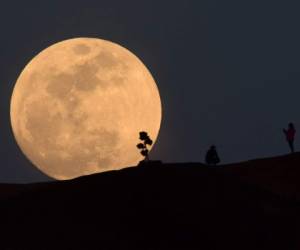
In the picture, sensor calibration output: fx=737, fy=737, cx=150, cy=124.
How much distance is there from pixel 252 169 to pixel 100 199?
15.1 meters

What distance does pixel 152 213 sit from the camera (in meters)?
24.1

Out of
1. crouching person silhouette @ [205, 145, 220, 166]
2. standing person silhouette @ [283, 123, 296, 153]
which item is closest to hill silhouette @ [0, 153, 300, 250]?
crouching person silhouette @ [205, 145, 220, 166]

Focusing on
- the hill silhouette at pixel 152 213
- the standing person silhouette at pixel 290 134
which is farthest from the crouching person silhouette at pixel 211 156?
the standing person silhouette at pixel 290 134

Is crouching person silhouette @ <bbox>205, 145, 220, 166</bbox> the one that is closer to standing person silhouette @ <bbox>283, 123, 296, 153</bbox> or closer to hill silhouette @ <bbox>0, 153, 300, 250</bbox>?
hill silhouette @ <bbox>0, 153, 300, 250</bbox>

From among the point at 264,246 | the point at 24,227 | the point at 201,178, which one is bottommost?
the point at 264,246

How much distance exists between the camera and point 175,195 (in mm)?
25484

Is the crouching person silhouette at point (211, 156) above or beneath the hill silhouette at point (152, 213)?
above

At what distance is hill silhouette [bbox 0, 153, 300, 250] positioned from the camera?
74.5 feet

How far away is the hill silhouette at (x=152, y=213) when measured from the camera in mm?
22703

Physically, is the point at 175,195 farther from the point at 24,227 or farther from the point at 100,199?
the point at 24,227

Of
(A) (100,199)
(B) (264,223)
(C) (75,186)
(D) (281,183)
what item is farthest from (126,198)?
(D) (281,183)

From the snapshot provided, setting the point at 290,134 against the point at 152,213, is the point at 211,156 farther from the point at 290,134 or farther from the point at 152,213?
the point at 152,213

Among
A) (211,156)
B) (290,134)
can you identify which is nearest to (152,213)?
(211,156)

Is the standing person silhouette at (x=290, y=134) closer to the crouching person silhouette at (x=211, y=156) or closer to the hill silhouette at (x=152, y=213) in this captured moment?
the crouching person silhouette at (x=211, y=156)
